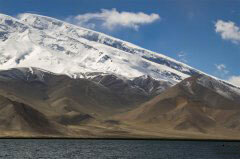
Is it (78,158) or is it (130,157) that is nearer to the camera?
(78,158)

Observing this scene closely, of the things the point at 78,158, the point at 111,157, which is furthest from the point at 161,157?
the point at 78,158

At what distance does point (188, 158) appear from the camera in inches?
5896

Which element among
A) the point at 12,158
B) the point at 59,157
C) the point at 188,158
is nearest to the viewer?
the point at 12,158

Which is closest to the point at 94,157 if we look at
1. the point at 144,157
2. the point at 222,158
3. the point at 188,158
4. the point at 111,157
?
the point at 111,157

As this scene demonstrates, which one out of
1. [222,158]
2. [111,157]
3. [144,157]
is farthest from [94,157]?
[222,158]

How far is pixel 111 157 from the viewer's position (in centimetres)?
14438

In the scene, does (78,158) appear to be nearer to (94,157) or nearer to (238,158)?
(94,157)

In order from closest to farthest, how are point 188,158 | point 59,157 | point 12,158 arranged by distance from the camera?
point 12,158 < point 59,157 < point 188,158

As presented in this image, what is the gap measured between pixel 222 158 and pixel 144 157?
2226cm

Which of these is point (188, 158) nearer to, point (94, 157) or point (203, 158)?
point (203, 158)

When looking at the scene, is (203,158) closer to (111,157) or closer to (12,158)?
(111,157)

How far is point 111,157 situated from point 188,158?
21773mm

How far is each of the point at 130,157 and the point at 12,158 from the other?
33.4 metres

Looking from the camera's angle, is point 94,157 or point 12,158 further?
point 94,157
